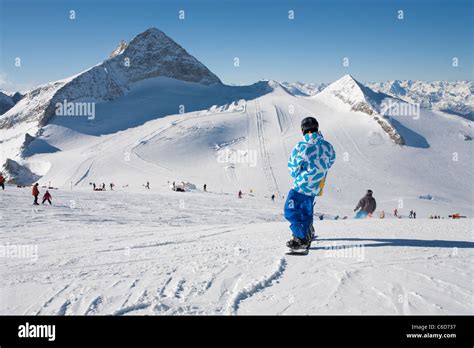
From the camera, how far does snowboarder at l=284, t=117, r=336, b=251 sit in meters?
5.22

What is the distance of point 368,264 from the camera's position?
4520mm

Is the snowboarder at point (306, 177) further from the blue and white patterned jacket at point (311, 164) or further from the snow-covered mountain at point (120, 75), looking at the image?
the snow-covered mountain at point (120, 75)

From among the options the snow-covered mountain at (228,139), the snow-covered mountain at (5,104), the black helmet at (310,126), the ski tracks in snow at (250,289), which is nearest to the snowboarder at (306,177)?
the black helmet at (310,126)

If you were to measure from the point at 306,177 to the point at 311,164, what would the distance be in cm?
20

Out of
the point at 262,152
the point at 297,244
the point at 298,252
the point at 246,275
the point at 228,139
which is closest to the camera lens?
the point at 246,275

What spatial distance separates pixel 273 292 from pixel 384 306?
1029 millimetres

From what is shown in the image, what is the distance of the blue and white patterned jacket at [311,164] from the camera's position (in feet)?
17.1

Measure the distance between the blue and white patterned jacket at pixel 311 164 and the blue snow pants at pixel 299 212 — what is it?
0.11m

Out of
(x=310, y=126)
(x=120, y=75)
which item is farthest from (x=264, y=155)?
(x=120, y=75)

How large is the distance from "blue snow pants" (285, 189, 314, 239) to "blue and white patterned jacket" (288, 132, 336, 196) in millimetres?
114

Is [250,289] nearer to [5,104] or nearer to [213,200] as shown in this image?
[213,200]

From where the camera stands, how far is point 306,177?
206 inches

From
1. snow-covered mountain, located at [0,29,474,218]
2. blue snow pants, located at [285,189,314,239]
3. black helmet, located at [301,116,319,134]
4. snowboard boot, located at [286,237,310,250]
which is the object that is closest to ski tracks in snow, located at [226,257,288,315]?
snowboard boot, located at [286,237,310,250]
